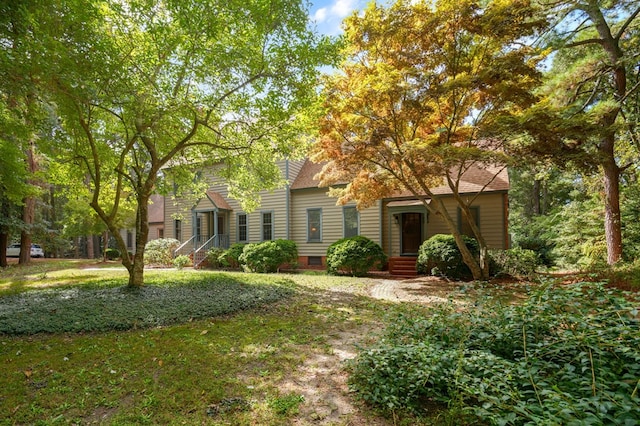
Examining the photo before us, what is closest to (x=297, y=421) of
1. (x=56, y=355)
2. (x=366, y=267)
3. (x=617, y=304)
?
(x=617, y=304)

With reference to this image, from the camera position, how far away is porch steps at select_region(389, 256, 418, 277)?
41.8 feet

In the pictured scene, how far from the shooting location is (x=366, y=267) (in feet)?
40.1

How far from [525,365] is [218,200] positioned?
17.1 metres

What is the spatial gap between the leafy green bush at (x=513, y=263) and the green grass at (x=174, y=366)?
Result: 5317 millimetres

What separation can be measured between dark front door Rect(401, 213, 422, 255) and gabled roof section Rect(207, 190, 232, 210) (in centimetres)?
960

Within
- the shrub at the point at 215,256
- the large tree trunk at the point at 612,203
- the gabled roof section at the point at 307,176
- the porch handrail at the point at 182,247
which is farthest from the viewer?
the porch handrail at the point at 182,247

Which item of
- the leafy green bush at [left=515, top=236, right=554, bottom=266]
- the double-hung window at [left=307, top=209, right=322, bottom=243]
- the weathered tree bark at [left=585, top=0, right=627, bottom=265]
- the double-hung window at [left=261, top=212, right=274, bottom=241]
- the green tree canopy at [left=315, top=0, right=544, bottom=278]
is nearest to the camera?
the green tree canopy at [left=315, top=0, right=544, bottom=278]

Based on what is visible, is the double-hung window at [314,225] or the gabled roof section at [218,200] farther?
the gabled roof section at [218,200]

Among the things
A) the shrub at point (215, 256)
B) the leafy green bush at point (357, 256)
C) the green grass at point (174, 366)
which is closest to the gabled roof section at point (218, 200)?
the shrub at point (215, 256)

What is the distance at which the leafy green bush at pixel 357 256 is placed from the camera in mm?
12164

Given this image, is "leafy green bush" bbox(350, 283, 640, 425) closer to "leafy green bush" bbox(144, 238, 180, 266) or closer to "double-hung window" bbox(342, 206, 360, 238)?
"double-hung window" bbox(342, 206, 360, 238)

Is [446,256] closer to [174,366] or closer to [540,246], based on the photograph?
[174,366]

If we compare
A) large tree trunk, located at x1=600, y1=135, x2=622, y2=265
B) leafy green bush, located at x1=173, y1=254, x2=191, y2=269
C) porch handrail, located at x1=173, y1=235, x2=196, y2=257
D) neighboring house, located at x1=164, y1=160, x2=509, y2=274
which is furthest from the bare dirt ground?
porch handrail, located at x1=173, y1=235, x2=196, y2=257

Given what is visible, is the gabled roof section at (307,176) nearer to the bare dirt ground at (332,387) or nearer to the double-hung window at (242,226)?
the double-hung window at (242,226)
